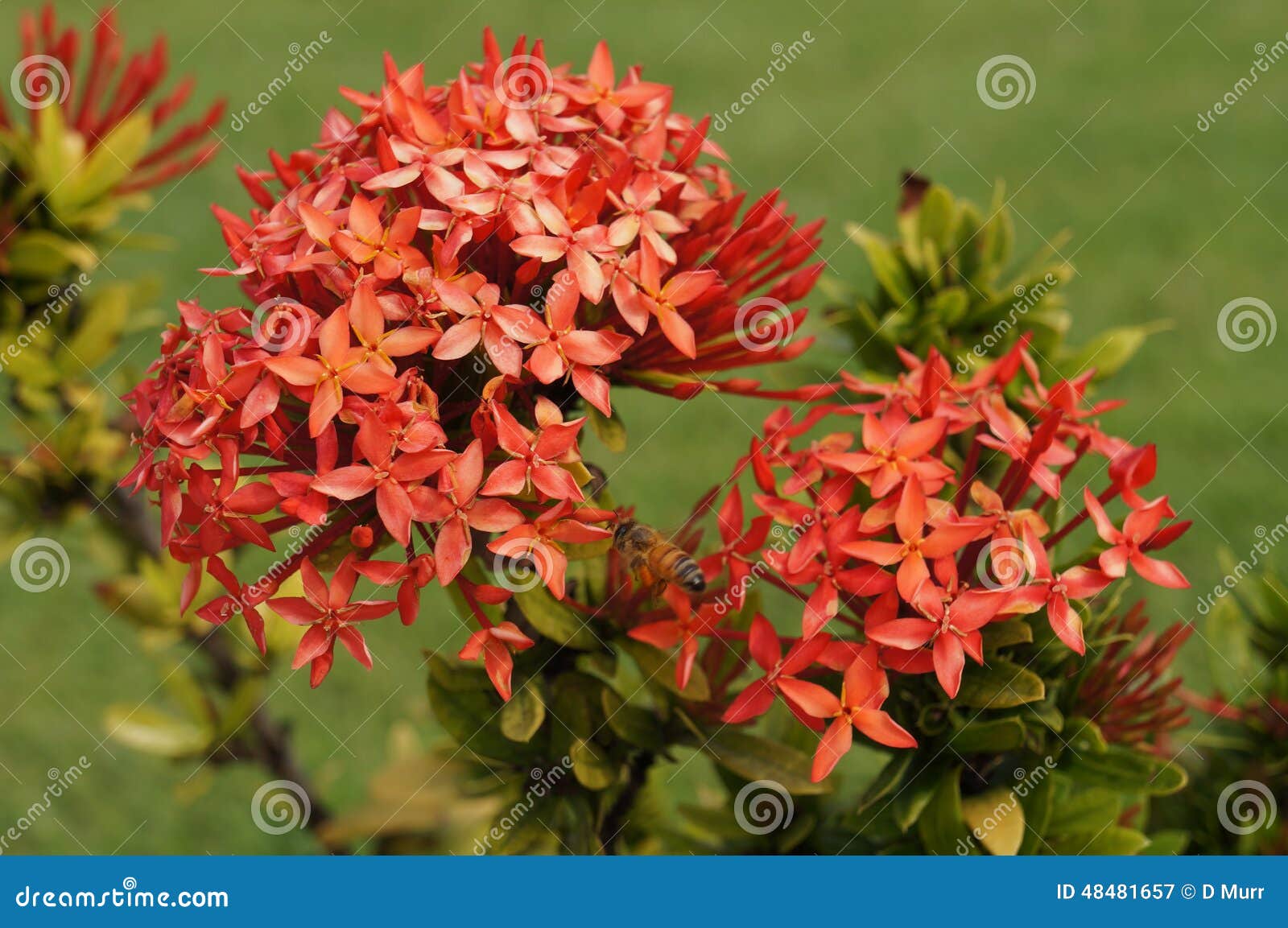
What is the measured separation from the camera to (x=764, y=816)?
172cm

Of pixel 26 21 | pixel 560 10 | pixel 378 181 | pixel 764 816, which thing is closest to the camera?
pixel 378 181

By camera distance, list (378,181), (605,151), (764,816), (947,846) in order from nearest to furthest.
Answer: (378,181), (605,151), (947,846), (764,816)

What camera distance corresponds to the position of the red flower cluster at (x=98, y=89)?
7.11 ft

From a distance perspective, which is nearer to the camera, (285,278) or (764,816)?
(285,278)

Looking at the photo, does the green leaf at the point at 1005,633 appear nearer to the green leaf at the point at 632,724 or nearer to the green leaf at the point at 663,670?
the green leaf at the point at 663,670

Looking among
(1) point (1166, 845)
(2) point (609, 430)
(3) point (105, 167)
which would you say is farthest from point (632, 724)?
(3) point (105, 167)

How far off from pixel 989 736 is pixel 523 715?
58 cm

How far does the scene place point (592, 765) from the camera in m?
1.56

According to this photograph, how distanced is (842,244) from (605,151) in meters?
3.85

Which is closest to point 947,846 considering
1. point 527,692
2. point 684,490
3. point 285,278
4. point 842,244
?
point 527,692

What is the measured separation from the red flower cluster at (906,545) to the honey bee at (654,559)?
59mm

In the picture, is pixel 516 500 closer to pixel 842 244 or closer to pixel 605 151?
pixel 605 151

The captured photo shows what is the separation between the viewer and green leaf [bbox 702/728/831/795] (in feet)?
5.16

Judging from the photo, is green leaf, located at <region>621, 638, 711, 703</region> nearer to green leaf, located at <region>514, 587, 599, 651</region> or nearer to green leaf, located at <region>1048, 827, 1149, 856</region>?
green leaf, located at <region>514, 587, 599, 651</region>
